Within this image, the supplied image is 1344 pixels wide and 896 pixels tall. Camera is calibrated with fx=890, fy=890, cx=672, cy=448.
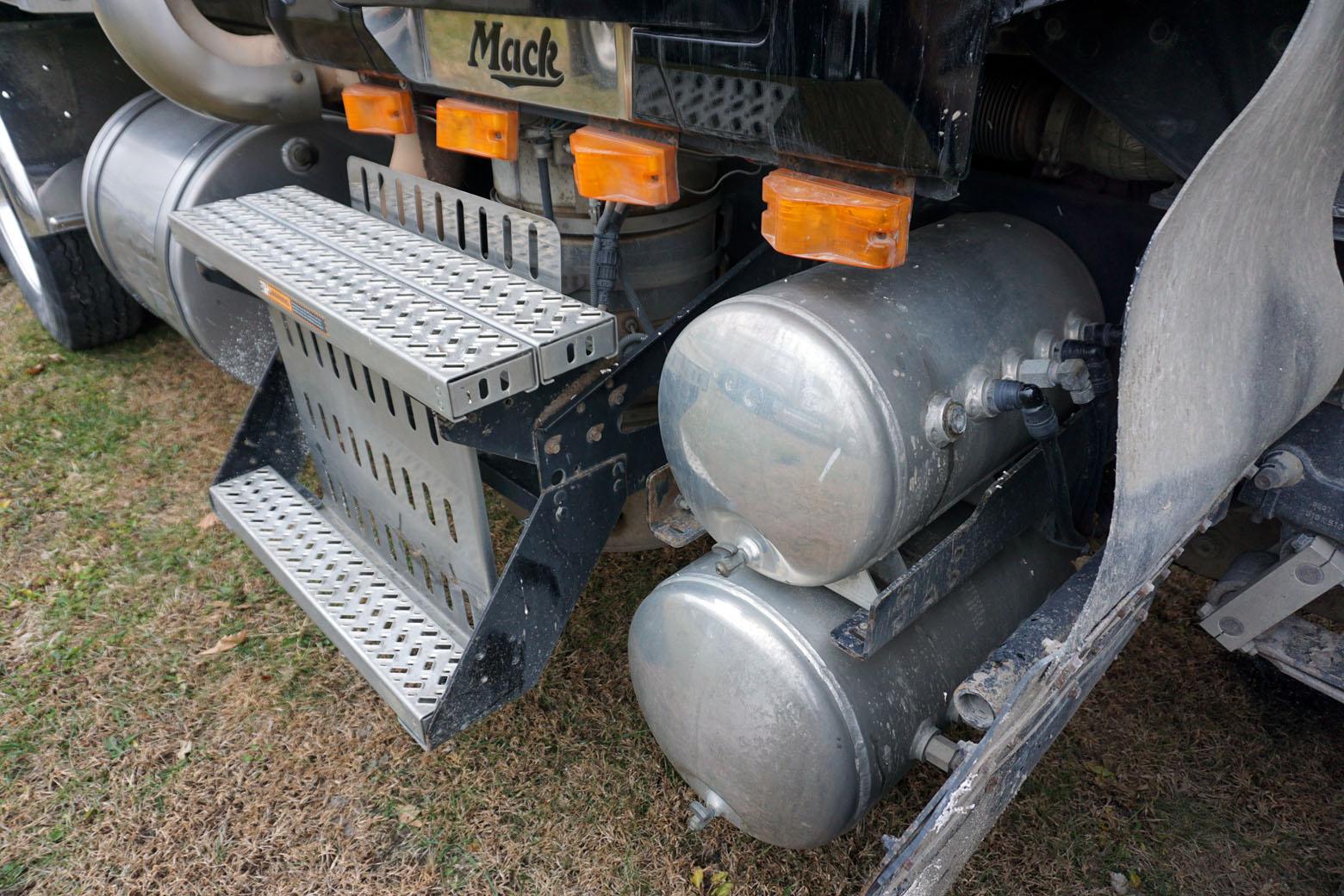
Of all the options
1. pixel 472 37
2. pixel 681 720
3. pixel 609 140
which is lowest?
pixel 681 720

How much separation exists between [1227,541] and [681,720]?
1140mm

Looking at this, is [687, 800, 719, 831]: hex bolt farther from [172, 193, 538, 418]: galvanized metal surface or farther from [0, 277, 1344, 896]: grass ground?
[172, 193, 538, 418]: galvanized metal surface

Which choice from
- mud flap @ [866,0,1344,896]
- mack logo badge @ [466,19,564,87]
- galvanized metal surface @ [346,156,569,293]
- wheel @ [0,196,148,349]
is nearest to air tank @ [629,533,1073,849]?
mud flap @ [866,0,1344,896]

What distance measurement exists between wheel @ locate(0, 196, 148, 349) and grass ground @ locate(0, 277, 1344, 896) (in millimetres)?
1338

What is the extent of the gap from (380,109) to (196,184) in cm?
86

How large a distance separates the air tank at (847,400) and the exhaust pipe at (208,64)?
1557 mm

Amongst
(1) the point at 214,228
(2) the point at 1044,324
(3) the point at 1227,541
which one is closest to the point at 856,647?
(2) the point at 1044,324

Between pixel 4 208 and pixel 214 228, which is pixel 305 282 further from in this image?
pixel 4 208

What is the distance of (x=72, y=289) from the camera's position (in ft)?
10.9

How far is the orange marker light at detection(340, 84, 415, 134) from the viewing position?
192cm

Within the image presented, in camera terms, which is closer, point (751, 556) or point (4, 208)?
point (751, 556)

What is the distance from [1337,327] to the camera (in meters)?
1.28

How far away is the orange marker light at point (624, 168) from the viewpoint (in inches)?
54.4

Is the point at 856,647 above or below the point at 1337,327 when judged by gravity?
Answer: below
